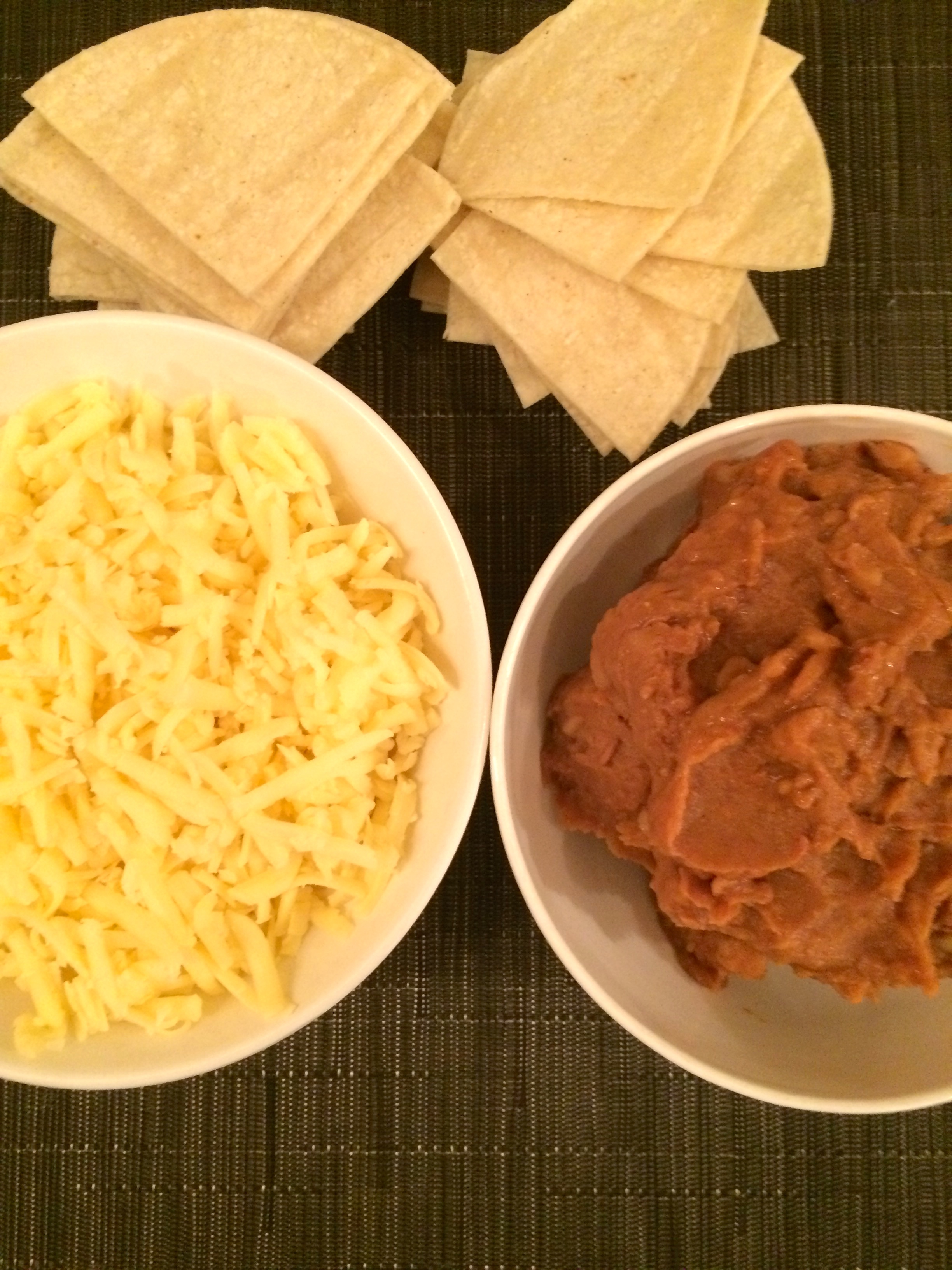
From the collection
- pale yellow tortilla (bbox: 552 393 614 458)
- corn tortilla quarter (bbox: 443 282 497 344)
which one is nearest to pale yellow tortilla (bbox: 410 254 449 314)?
corn tortilla quarter (bbox: 443 282 497 344)

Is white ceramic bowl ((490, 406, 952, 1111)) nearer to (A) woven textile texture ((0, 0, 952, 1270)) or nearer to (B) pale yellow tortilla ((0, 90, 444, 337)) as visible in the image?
(A) woven textile texture ((0, 0, 952, 1270))

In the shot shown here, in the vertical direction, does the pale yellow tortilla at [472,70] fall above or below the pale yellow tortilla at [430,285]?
above

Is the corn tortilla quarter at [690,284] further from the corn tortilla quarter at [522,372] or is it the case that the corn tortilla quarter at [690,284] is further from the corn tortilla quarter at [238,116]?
the corn tortilla quarter at [238,116]

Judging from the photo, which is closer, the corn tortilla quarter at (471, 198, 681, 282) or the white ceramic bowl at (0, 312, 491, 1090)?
the white ceramic bowl at (0, 312, 491, 1090)

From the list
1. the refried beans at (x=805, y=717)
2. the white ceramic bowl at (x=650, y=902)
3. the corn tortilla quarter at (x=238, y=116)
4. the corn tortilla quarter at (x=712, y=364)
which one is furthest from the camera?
the corn tortilla quarter at (x=712, y=364)

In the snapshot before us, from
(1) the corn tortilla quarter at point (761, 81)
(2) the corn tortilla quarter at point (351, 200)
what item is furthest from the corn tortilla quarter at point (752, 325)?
(2) the corn tortilla quarter at point (351, 200)

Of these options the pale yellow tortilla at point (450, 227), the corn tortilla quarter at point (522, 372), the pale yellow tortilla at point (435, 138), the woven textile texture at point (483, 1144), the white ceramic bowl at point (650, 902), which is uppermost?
the pale yellow tortilla at point (435, 138)

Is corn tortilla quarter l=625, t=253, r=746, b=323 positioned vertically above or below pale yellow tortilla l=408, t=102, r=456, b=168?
below
